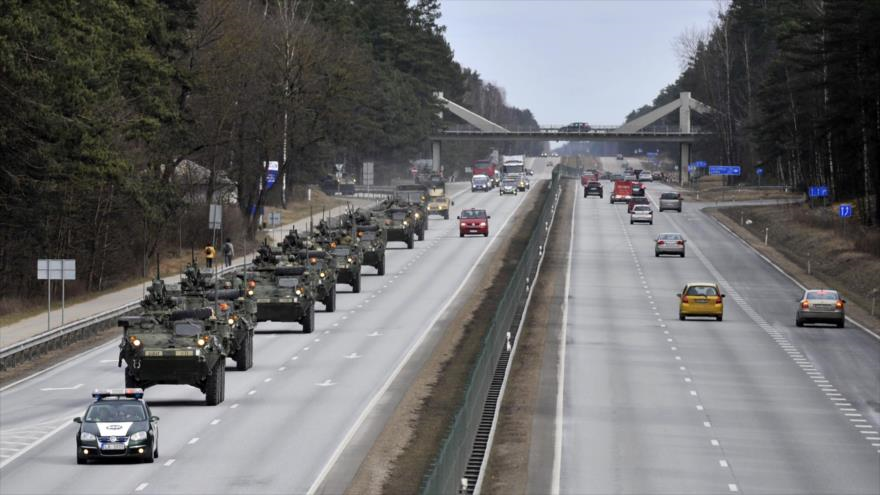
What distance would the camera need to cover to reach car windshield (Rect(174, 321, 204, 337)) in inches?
1499

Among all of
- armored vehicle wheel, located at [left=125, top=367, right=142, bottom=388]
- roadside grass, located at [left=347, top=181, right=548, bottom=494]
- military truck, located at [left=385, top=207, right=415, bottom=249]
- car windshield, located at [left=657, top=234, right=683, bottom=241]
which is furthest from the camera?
car windshield, located at [left=657, top=234, right=683, bottom=241]

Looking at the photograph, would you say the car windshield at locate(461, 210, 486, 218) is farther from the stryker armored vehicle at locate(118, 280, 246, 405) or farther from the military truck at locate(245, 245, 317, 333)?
the stryker armored vehicle at locate(118, 280, 246, 405)

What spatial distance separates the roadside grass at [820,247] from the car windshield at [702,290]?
219 inches

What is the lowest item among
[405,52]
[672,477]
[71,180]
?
[672,477]

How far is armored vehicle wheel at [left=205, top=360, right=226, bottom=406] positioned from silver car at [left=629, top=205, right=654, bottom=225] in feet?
241

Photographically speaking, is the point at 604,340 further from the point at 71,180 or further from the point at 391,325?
the point at 71,180

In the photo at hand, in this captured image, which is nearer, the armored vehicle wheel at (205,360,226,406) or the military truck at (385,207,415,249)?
the armored vehicle wheel at (205,360,226,406)

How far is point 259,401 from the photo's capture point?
40469 millimetres

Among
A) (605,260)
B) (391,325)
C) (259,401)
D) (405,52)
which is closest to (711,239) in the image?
(605,260)

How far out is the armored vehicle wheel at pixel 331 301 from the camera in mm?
60969

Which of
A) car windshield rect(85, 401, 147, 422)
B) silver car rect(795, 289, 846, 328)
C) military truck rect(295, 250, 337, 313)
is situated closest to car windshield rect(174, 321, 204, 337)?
car windshield rect(85, 401, 147, 422)

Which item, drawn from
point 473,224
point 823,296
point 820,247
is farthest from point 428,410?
point 473,224

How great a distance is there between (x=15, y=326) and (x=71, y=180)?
6.98 m

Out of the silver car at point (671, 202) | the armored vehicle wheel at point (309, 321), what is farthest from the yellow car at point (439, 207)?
the armored vehicle wheel at point (309, 321)
